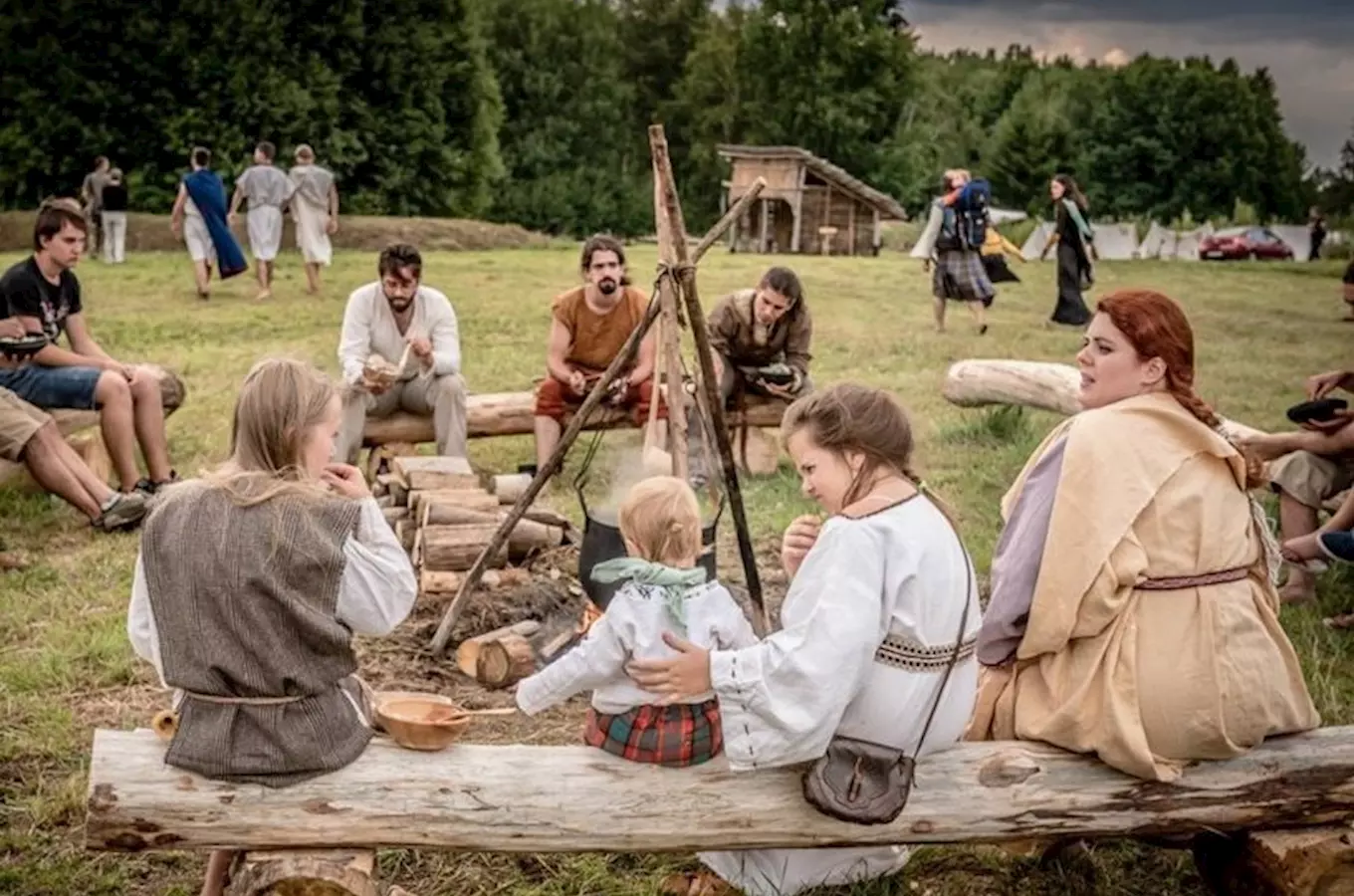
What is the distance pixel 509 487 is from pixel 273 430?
3.44m

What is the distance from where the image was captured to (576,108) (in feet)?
128

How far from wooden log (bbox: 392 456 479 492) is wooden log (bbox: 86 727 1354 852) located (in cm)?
311

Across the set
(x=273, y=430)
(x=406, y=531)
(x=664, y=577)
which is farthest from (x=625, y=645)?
(x=406, y=531)

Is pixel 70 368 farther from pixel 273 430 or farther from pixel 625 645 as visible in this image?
pixel 625 645

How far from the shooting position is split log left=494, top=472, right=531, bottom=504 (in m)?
6.13

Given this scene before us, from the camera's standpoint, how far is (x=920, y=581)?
282 centimetres

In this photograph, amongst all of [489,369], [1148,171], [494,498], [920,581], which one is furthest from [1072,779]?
[1148,171]

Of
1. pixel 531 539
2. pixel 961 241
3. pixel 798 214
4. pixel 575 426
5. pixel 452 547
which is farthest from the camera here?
pixel 798 214

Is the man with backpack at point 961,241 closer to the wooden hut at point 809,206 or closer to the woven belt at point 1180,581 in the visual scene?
the woven belt at point 1180,581

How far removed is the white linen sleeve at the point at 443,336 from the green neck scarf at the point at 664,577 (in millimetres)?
3952

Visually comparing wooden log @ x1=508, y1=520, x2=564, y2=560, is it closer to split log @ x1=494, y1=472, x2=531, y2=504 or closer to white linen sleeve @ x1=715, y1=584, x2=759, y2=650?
split log @ x1=494, y1=472, x2=531, y2=504

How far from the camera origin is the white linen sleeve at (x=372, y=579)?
281 cm

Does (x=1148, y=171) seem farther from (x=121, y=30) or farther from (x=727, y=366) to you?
(x=727, y=366)

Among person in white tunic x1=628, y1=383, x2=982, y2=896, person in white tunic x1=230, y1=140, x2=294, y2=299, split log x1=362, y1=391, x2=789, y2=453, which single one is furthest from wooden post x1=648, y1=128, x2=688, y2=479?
person in white tunic x1=230, y1=140, x2=294, y2=299
